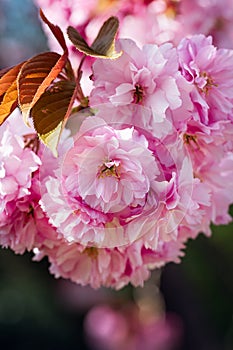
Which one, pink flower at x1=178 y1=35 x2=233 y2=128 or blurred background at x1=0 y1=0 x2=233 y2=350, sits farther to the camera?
blurred background at x1=0 y1=0 x2=233 y2=350

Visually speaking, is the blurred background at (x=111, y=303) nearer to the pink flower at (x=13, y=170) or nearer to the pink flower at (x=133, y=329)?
the pink flower at (x=133, y=329)

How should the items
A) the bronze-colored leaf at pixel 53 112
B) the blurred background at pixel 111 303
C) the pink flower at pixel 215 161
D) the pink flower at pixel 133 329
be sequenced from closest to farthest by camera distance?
the bronze-colored leaf at pixel 53 112
the pink flower at pixel 215 161
the blurred background at pixel 111 303
the pink flower at pixel 133 329

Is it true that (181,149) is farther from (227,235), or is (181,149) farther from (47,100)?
(227,235)

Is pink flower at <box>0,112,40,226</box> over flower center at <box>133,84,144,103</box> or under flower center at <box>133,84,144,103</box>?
under

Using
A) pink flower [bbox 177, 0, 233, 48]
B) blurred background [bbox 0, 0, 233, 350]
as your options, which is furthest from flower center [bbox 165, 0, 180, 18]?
blurred background [bbox 0, 0, 233, 350]

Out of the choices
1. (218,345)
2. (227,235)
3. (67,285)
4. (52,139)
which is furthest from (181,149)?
(67,285)

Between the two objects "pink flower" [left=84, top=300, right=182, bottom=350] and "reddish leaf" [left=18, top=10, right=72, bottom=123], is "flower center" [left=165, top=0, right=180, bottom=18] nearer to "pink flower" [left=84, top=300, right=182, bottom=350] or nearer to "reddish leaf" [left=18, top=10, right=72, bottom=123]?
"reddish leaf" [left=18, top=10, right=72, bottom=123]

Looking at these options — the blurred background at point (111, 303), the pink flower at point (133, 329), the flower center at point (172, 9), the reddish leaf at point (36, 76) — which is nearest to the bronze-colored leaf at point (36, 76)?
the reddish leaf at point (36, 76)
